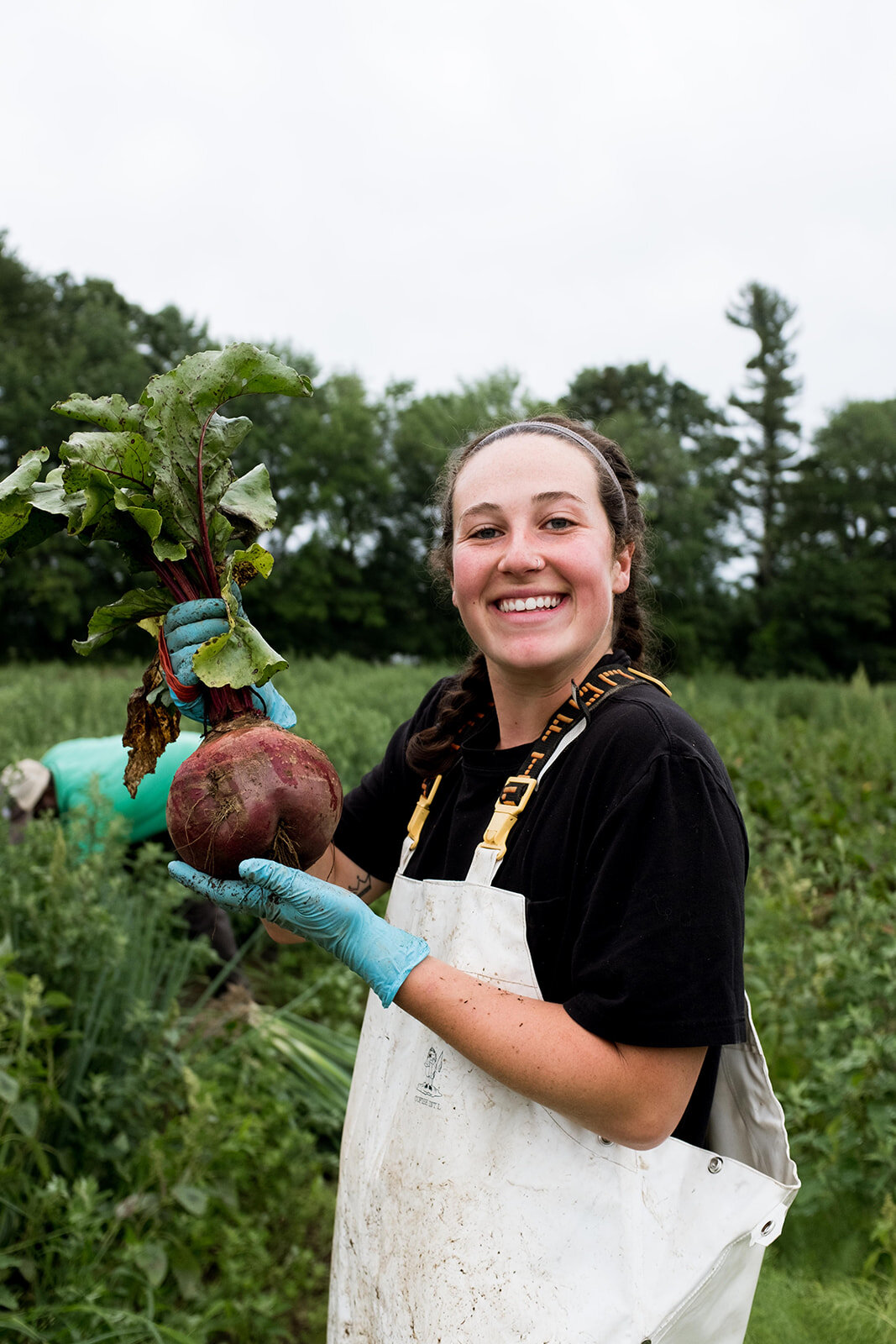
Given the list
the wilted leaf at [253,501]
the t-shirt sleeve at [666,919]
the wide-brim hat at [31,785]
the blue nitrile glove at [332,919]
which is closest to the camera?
the t-shirt sleeve at [666,919]

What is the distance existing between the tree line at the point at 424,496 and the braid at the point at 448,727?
24.7 metres

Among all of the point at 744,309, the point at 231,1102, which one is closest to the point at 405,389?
the point at 744,309

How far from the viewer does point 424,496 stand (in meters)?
32.8

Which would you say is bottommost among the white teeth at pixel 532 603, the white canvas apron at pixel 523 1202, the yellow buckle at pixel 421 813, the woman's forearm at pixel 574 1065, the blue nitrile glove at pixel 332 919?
the white canvas apron at pixel 523 1202

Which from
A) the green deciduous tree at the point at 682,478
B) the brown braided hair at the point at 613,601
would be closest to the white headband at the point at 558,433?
the brown braided hair at the point at 613,601

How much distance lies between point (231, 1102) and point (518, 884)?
79.1 inches

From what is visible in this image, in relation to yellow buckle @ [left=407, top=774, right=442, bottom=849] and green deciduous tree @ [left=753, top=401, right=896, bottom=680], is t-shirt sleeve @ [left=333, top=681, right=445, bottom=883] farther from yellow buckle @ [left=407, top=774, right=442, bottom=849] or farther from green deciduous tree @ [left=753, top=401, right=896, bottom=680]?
green deciduous tree @ [left=753, top=401, right=896, bottom=680]

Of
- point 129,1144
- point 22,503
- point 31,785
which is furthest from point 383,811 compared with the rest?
point 31,785

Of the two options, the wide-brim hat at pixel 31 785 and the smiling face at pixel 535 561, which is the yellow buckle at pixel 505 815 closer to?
the smiling face at pixel 535 561

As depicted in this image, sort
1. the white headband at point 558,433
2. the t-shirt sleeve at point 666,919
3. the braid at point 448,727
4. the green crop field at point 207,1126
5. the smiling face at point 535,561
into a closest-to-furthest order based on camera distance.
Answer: the t-shirt sleeve at point 666,919 < the smiling face at point 535,561 < the white headband at point 558,433 < the braid at point 448,727 < the green crop field at point 207,1126

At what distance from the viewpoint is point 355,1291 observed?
150cm

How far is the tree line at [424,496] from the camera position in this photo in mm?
27484

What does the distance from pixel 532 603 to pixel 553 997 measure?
1.90 ft

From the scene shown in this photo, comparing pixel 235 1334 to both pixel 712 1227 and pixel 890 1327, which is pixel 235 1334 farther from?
pixel 712 1227
